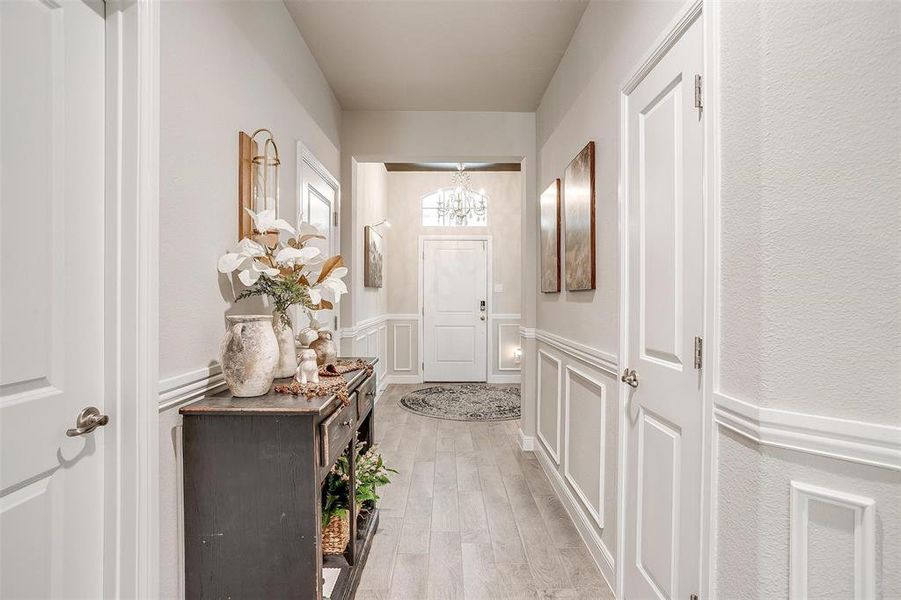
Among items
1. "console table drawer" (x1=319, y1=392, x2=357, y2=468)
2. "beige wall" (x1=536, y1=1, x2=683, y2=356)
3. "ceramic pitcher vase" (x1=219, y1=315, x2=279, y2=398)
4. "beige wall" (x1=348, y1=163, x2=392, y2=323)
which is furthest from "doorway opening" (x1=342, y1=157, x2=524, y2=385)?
"ceramic pitcher vase" (x1=219, y1=315, x2=279, y2=398)

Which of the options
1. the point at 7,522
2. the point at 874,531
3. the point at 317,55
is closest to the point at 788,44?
the point at 874,531

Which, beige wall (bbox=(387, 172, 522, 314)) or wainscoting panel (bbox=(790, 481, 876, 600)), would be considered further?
beige wall (bbox=(387, 172, 522, 314))

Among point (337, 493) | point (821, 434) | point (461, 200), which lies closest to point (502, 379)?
point (461, 200)

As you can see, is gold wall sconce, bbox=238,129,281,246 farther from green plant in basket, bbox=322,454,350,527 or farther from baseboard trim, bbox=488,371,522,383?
baseboard trim, bbox=488,371,522,383

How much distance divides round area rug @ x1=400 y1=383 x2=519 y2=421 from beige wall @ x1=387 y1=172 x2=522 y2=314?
113cm

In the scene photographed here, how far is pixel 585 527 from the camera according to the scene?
2.21 metres

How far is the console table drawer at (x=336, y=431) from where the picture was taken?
1366 mm

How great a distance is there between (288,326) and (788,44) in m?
1.64

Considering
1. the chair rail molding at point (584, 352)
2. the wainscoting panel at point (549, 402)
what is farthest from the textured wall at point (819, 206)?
the wainscoting panel at point (549, 402)

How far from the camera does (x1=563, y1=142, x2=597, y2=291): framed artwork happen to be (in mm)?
2141

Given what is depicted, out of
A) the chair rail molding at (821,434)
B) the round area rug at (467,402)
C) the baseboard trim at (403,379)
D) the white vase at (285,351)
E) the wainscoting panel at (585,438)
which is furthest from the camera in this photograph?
the baseboard trim at (403,379)

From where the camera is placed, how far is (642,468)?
164 centimetres

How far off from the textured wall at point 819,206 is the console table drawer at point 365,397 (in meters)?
1.39

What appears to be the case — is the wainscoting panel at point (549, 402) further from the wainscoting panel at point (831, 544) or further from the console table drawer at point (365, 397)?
the wainscoting panel at point (831, 544)
